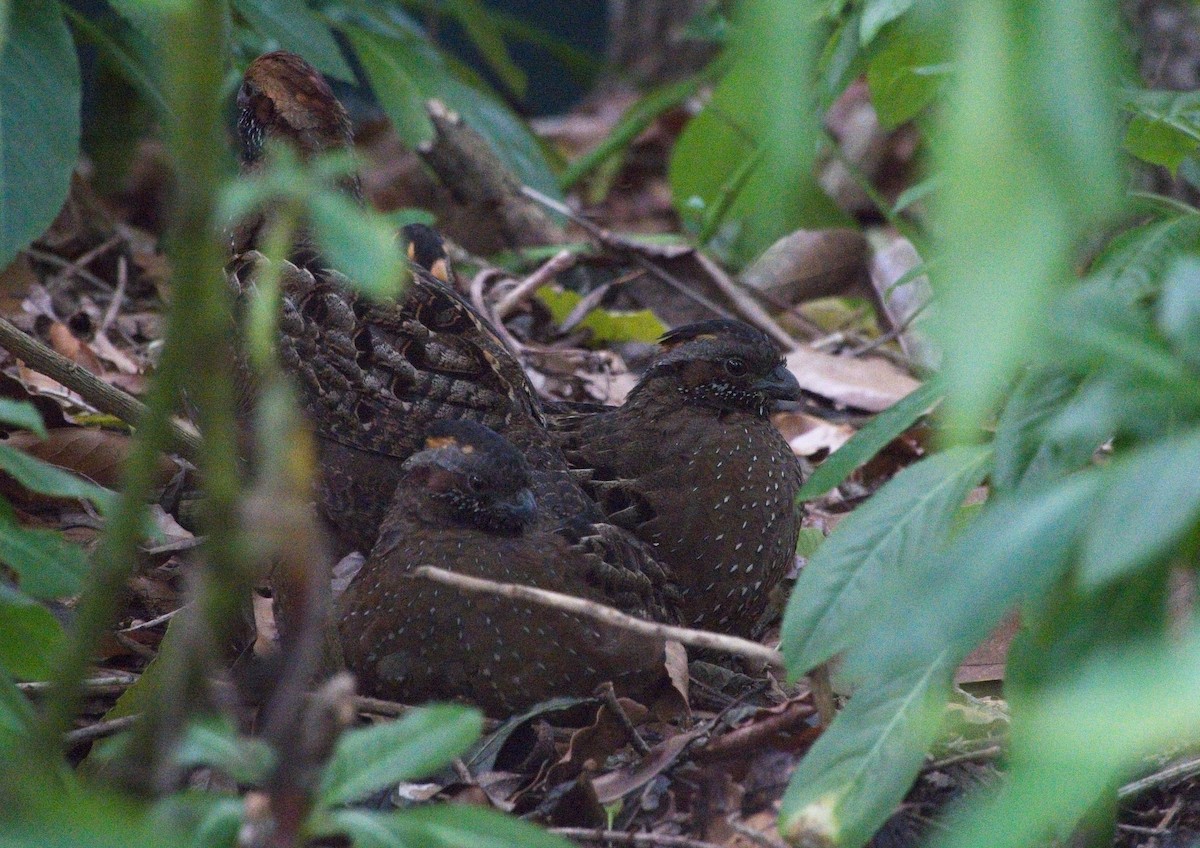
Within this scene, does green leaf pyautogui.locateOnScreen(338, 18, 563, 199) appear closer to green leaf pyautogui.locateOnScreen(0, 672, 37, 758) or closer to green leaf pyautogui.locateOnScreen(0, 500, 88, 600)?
green leaf pyautogui.locateOnScreen(0, 500, 88, 600)

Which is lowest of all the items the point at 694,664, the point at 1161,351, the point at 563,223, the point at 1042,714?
the point at 694,664

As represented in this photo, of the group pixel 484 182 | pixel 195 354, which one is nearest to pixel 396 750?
pixel 195 354

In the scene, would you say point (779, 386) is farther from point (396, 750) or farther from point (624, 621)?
point (396, 750)

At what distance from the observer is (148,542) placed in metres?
3.36

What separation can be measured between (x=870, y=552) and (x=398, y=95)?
4089mm

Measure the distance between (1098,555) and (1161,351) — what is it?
0.28m

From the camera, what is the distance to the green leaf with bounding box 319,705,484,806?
1494 mm

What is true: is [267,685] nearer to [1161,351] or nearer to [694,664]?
[694,664]

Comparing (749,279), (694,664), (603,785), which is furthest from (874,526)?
(749,279)

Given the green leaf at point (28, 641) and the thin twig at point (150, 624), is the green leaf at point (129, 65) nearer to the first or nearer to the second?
the thin twig at point (150, 624)

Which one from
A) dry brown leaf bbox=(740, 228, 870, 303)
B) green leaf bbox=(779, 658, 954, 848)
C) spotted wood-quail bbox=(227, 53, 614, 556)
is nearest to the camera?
green leaf bbox=(779, 658, 954, 848)

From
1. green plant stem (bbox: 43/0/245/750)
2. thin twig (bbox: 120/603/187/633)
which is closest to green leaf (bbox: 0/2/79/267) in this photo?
thin twig (bbox: 120/603/187/633)

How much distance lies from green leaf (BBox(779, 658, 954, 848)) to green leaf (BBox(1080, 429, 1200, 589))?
538 mm

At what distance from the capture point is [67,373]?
2.88 m
